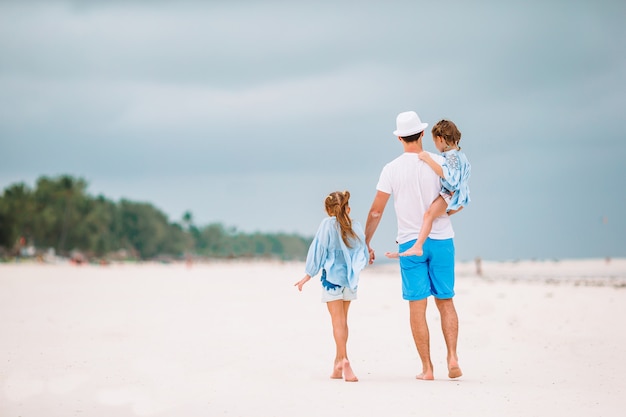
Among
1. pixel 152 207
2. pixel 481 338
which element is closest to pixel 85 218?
pixel 152 207

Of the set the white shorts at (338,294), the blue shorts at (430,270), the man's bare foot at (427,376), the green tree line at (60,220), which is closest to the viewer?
the blue shorts at (430,270)

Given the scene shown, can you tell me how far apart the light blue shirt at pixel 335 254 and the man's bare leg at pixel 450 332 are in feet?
2.86

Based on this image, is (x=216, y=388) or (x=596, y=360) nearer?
(x=216, y=388)

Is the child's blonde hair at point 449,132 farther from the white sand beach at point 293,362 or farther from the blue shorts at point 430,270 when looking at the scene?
the white sand beach at point 293,362

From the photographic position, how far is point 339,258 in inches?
287

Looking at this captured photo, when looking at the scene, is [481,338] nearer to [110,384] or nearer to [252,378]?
[252,378]

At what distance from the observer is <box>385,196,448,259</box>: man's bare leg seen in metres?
6.78

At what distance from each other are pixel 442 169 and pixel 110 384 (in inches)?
146

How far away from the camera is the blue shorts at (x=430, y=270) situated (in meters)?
6.93

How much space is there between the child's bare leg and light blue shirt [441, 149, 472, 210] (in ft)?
0.27

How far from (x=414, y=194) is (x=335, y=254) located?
988mm

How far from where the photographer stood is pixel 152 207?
139 meters

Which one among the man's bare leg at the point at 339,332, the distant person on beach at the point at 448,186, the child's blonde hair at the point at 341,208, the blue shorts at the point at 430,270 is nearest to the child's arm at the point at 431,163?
the distant person on beach at the point at 448,186

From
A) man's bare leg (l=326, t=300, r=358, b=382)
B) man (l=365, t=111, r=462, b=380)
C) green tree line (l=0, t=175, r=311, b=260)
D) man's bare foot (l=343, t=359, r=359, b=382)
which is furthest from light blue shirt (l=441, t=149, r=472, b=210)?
green tree line (l=0, t=175, r=311, b=260)
